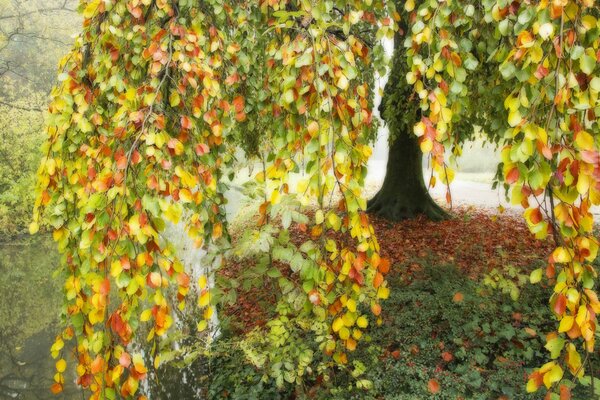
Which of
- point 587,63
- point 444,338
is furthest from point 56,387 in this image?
point 444,338

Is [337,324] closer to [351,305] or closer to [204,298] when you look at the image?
[351,305]

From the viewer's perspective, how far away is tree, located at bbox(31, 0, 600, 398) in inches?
43.6

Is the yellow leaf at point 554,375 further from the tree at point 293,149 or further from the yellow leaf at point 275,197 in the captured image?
the yellow leaf at point 275,197

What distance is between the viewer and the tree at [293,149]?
1107mm

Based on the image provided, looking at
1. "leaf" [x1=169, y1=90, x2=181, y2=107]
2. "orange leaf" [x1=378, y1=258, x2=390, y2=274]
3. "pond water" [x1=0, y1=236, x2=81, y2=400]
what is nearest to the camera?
"orange leaf" [x1=378, y1=258, x2=390, y2=274]

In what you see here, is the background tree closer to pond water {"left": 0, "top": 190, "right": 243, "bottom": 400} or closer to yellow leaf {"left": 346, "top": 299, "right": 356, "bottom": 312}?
pond water {"left": 0, "top": 190, "right": 243, "bottom": 400}

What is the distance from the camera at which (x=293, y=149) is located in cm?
146

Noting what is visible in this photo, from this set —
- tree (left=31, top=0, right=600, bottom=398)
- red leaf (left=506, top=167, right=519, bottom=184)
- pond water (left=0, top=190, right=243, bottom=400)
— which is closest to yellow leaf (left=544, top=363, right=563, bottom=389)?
tree (left=31, top=0, right=600, bottom=398)

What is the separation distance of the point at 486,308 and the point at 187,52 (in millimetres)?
3138

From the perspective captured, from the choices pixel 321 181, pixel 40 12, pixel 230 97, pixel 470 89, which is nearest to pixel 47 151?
pixel 230 97

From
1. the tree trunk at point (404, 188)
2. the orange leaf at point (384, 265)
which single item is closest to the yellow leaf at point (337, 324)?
the orange leaf at point (384, 265)

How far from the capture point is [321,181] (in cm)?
129

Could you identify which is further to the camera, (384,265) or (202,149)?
(202,149)

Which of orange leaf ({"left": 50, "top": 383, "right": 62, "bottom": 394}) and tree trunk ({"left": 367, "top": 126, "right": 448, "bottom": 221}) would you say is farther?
tree trunk ({"left": 367, "top": 126, "right": 448, "bottom": 221})
